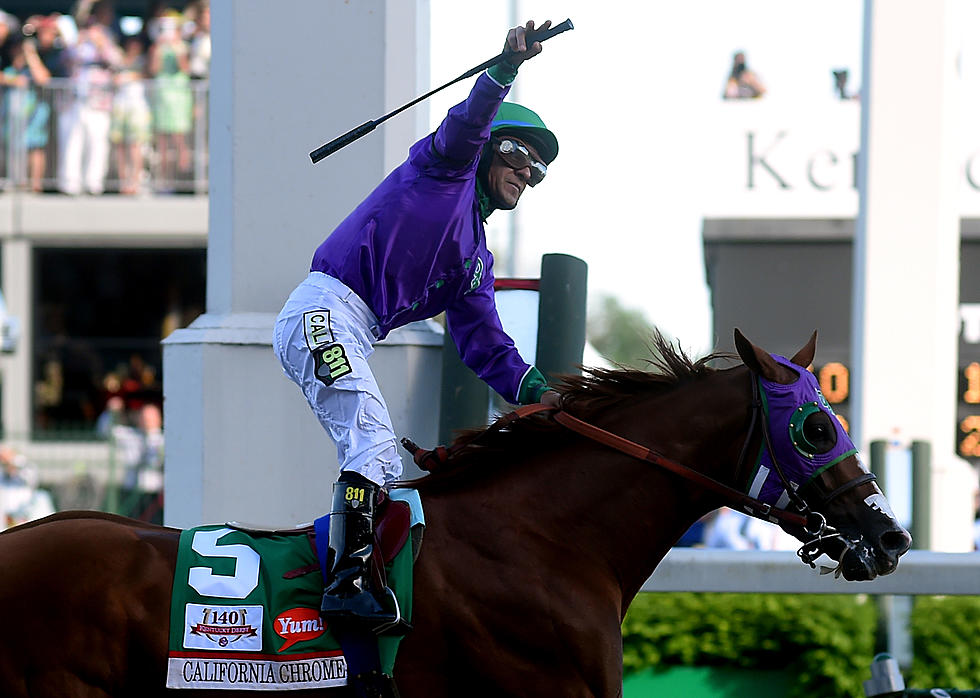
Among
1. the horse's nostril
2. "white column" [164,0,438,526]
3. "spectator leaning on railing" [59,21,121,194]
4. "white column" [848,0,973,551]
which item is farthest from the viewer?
"spectator leaning on railing" [59,21,121,194]

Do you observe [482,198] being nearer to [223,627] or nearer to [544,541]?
[544,541]

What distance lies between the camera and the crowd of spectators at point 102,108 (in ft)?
52.9

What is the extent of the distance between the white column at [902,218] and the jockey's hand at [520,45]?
567 centimetres

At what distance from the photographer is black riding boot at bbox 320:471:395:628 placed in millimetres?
3004

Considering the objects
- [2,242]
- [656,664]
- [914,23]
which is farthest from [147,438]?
[656,664]

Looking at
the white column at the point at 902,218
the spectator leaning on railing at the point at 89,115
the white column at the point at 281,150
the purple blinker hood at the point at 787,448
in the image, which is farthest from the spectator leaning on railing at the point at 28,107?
the purple blinker hood at the point at 787,448

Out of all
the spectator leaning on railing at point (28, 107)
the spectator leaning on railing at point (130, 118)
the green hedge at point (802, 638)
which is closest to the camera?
the green hedge at point (802, 638)

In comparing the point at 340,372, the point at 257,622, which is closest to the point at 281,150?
the point at 340,372

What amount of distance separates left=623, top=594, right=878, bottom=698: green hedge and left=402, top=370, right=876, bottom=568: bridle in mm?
1420

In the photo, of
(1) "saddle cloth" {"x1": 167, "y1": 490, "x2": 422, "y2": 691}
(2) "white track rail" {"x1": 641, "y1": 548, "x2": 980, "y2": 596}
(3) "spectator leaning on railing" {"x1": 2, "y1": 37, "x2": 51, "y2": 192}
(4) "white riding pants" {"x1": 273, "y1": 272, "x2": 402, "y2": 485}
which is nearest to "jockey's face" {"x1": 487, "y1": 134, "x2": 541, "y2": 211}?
(4) "white riding pants" {"x1": 273, "y1": 272, "x2": 402, "y2": 485}

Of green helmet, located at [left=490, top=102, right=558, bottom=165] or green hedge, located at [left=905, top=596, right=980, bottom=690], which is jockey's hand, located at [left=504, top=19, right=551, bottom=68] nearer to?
green helmet, located at [left=490, top=102, right=558, bottom=165]

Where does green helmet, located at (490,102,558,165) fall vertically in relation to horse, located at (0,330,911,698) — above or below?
above

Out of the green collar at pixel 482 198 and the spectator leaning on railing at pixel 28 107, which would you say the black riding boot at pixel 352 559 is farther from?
the spectator leaning on railing at pixel 28 107

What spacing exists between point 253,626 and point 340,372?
0.72 meters
